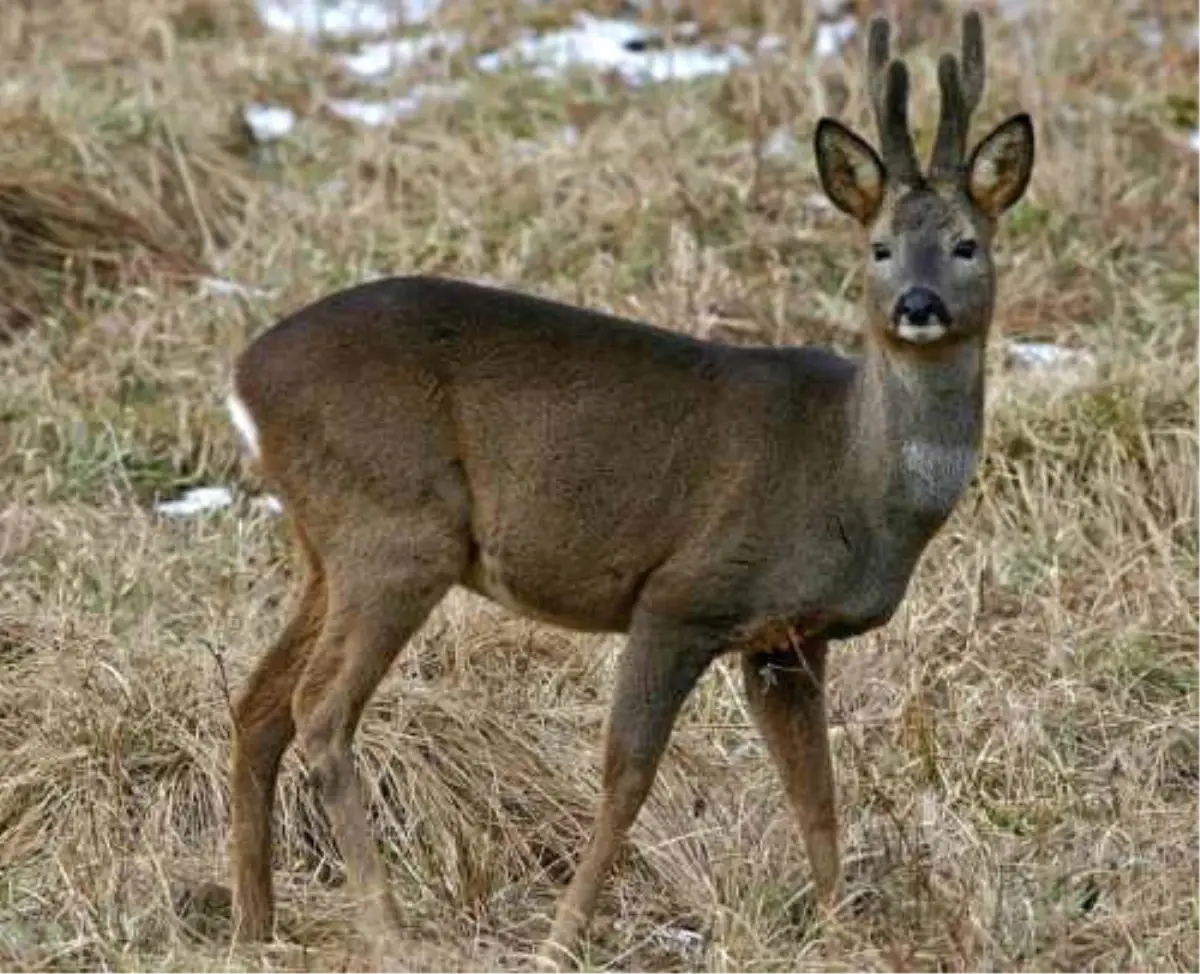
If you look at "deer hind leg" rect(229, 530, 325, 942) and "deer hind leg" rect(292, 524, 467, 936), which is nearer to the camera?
"deer hind leg" rect(292, 524, 467, 936)

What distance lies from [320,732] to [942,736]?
156 centimetres

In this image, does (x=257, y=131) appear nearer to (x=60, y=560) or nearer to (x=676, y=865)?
(x=60, y=560)

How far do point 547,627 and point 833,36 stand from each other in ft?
17.7

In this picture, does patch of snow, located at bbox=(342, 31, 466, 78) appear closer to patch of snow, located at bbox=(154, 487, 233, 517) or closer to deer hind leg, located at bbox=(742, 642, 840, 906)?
patch of snow, located at bbox=(154, 487, 233, 517)

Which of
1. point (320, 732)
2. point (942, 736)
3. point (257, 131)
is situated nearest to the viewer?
point (320, 732)

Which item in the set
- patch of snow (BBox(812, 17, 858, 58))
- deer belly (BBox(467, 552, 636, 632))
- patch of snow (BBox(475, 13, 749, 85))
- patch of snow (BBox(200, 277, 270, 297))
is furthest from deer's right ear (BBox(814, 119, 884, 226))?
patch of snow (BBox(812, 17, 858, 58))

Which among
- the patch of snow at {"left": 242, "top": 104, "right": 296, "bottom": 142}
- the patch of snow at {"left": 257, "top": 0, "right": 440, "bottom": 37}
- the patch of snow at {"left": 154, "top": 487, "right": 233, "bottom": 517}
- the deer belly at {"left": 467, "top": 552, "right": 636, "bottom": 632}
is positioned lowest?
the patch of snow at {"left": 257, "top": 0, "right": 440, "bottom": 37}

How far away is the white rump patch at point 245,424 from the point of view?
6164mm

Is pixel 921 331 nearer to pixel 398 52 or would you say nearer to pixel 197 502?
pixel 197 502

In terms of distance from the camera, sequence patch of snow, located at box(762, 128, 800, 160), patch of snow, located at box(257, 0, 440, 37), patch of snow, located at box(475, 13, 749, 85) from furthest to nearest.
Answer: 1. patch of snow, located at box(257, 0, 440, 37)
2. patch of snow, located at box(475, 13, 749, 85)
3. patch of snow, located at box(762, 128, 800, 160)

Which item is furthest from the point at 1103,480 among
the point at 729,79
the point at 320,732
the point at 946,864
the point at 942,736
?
the point at 729,79

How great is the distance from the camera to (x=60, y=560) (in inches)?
309

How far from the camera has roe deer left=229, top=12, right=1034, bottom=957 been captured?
5914 mm

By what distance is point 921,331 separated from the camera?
19.0 feet
